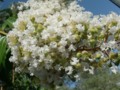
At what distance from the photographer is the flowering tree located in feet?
4.98

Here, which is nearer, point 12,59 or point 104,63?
point 104,63

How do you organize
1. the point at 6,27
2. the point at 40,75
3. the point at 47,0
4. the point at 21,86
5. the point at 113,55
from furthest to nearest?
the point at 21,86 < the point at 6,27 < the point at 47,0 < the point at 40,75 < the point at 113,55

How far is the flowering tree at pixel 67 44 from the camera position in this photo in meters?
1.52

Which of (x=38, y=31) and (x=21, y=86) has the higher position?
(x=21, y=86)

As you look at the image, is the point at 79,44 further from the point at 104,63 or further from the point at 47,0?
the point at 47,0

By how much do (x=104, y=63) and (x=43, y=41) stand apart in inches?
9.2

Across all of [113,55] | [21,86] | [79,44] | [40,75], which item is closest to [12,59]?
[40,75]

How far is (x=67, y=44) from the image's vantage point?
5.02 ft

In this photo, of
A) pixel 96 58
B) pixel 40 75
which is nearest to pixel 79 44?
pixel 96 58

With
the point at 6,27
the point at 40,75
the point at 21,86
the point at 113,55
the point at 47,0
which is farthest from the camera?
the point at 21,86

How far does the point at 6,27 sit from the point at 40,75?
60cm

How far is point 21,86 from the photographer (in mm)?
4898

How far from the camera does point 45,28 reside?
158cm

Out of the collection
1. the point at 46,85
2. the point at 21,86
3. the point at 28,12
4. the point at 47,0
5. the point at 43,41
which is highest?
the point at 21,86
